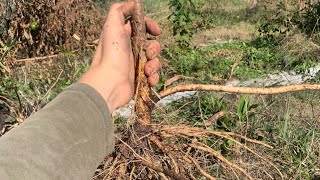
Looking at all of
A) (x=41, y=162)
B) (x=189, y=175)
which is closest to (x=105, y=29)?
(x=189, y=175)

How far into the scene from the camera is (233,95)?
3.68 metres

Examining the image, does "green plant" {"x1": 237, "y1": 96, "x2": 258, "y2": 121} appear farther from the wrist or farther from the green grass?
the green grass

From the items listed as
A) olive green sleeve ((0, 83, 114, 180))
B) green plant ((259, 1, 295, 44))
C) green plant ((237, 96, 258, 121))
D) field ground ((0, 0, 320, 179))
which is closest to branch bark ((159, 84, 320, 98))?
field ground ((0, 0, 320, 179))

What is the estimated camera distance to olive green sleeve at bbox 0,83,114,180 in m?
0.92

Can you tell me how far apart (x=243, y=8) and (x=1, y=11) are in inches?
227

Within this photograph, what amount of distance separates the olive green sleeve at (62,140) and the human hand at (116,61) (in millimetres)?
207

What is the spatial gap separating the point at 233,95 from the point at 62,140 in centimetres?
274

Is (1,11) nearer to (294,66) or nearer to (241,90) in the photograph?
(294,66)

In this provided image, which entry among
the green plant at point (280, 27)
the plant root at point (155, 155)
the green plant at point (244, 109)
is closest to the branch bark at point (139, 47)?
the plant root at point (155, 155)

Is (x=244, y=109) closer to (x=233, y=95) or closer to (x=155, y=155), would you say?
(x=233, y=95)

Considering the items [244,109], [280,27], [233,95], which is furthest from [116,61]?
[280,27]

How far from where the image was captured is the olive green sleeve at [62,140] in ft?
3.01

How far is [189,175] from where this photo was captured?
191cm

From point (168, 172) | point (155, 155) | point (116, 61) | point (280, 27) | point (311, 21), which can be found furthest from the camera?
point (280, 27)
